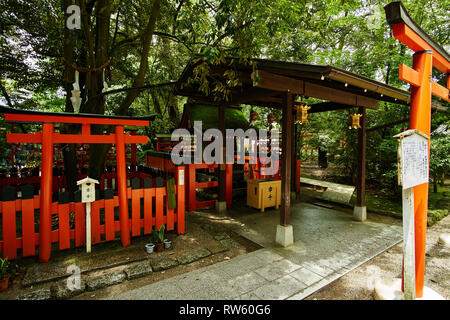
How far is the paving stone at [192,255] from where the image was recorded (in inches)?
171

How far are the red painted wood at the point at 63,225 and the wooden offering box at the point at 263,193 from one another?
5.47 metres

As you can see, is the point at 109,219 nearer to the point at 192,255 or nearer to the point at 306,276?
the point at 192,255

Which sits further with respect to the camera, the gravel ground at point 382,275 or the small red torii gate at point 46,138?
the small red torii gate at point 46,138

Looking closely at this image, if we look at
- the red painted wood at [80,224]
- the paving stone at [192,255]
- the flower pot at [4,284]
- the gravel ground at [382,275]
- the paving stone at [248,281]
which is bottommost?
the gravel ground at [382,275]

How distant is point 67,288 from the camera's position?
342 centimetres

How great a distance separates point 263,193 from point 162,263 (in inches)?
178

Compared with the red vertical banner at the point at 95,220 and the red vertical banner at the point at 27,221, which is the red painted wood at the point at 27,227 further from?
the red vertical banner at the point at 95,220

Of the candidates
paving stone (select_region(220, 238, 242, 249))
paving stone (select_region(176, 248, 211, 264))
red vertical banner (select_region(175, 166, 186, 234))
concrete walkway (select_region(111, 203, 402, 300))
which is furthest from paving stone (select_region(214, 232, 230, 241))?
red vertical banner (select_region(175, 166, 186, 234))

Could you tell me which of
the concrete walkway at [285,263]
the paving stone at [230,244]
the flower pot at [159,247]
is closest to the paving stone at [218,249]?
the paving stone at [230,244]

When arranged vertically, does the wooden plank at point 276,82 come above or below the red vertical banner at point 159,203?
above

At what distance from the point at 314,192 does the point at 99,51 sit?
9.98 metres

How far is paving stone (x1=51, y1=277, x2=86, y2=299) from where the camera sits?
3.28m

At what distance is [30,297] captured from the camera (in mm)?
3176

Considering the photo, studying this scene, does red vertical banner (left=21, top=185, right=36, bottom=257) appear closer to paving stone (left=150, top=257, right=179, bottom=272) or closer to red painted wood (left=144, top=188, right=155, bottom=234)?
red painted wood (left=144, top=188, right=155, bottom=234)
